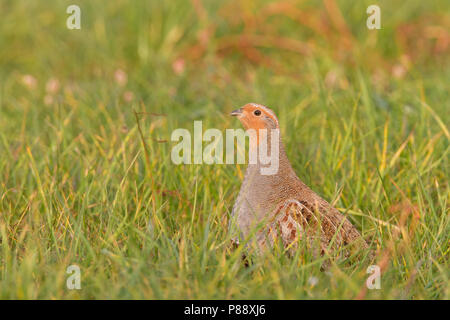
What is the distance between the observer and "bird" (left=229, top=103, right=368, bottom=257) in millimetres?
3707

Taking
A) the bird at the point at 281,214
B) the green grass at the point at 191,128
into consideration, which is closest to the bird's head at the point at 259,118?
the bird at the point at 281,214

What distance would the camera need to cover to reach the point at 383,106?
5.71 meters

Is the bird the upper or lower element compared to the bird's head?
lower

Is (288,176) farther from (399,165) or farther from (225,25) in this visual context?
(225,25)

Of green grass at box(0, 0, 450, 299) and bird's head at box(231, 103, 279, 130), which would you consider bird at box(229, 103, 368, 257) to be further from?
green grass at box(0, 0, 450, 299)

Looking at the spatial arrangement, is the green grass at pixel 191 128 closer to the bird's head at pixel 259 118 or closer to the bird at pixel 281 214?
the bird at pixel 281 214

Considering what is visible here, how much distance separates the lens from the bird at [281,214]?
3707 millimetres

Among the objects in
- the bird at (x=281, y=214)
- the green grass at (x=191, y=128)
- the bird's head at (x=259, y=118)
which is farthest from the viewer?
the bird's head at (x=259, y=118)

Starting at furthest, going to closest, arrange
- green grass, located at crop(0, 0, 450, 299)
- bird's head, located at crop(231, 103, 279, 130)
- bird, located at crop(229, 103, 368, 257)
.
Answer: bird's head, located at crop(231, 103, 279, 130), bird, located at crop(229, 103, 368, 257), green grass, located at crop(0, 0, 450, 299)

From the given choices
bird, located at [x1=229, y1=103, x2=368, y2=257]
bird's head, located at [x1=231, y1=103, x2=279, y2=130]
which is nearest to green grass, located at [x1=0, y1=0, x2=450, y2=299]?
bird, located at [x1=229, y1=103, x2=368, y2=257]

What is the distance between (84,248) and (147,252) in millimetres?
411

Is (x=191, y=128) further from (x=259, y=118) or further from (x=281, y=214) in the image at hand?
(x=281, y=214)

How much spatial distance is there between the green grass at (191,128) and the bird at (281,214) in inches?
5.2
